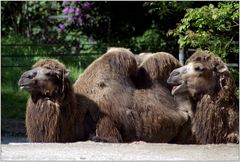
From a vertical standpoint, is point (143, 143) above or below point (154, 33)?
below

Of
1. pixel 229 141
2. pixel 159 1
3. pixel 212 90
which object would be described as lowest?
pixel 229 141

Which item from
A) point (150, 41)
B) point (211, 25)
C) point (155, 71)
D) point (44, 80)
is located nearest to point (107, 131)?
point (44, 80)

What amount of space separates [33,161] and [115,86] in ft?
7.82

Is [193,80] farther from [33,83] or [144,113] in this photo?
[33,83]

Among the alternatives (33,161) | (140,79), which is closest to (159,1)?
(140,79)

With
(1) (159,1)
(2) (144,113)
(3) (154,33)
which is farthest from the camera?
(3) (154,33)

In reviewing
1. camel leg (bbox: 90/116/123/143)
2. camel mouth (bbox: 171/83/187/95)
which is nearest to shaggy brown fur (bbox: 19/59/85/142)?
camel leg (bbox: 90/116/123/143)

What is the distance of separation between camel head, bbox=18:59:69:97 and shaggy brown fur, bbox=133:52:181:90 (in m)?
0.97

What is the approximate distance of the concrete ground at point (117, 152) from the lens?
641cm

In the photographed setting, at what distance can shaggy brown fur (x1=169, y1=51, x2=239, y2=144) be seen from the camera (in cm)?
804

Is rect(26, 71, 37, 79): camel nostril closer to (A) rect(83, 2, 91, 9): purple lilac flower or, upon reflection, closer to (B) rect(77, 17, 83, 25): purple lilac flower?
(A) rect(83, 2, 91, 9): purple lilac flower

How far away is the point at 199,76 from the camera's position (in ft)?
26.4

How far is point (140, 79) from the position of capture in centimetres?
865

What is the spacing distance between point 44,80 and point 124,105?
3.10 ft
